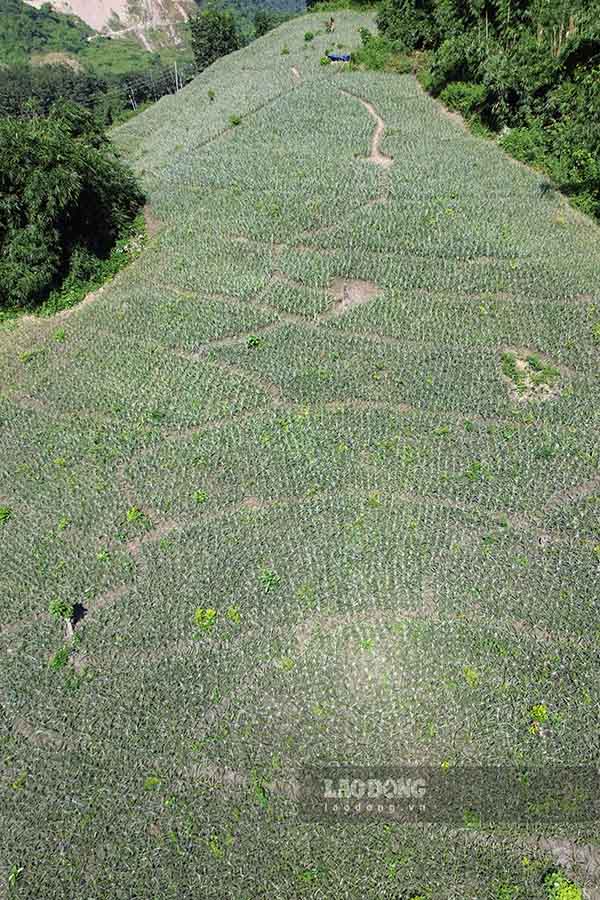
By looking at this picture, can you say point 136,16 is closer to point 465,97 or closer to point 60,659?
point 465,97

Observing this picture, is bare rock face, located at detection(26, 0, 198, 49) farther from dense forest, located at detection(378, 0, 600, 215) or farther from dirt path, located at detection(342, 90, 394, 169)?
dense forest, located at detection(378, 0, 600, 215)

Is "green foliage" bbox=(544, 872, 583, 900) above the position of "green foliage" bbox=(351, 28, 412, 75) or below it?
below

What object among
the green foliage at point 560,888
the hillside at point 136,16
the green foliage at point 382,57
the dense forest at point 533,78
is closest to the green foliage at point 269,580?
the green foliage at point 560,888

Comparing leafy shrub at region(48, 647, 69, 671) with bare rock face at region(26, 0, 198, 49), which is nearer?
leafy shrub at region(48, 647, 69, 671)

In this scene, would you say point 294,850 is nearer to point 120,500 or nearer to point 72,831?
point 72,831

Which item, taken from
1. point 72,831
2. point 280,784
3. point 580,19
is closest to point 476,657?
point 280,784

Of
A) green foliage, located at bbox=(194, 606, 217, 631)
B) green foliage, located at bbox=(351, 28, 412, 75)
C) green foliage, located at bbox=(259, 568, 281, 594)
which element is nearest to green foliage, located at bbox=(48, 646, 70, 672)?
green foliage, located at bbox=(194, 606, 217, 631)
